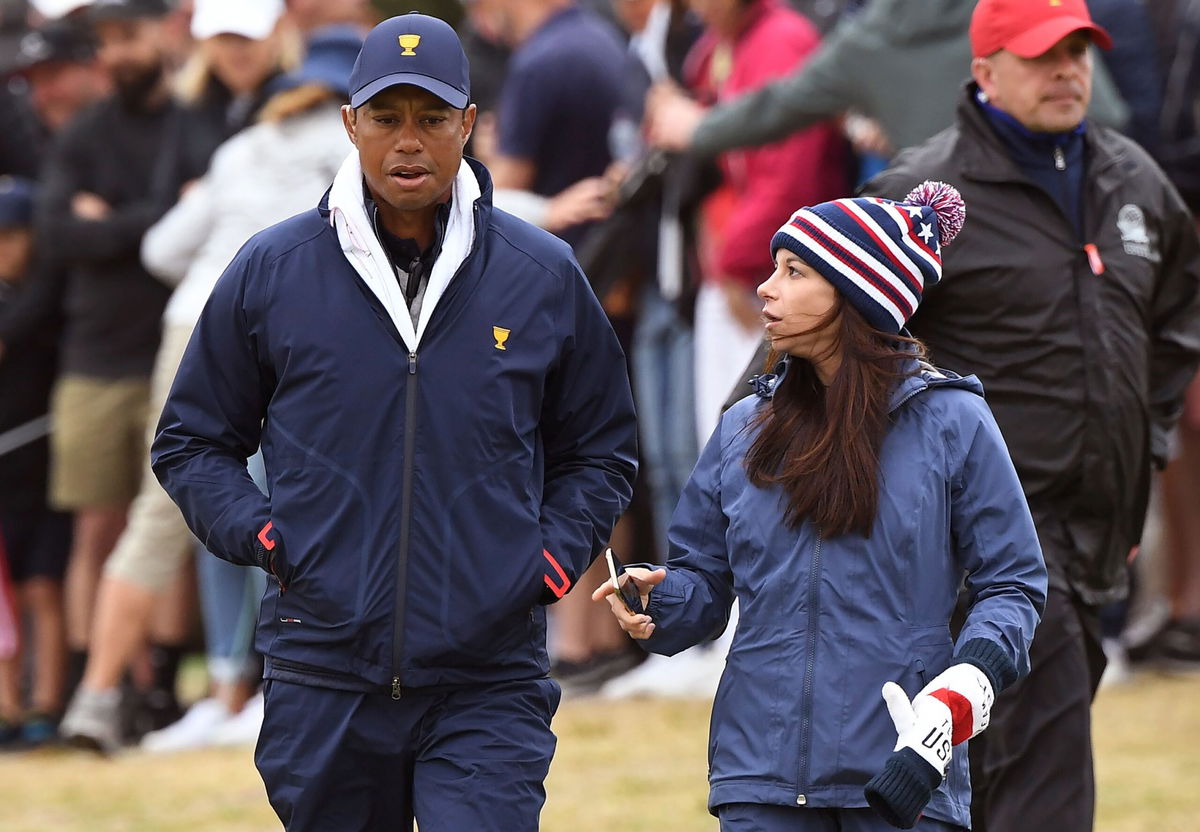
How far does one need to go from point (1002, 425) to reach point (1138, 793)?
226 centimetres

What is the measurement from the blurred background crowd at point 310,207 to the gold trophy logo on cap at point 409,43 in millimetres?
3423

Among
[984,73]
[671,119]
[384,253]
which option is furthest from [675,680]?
[384,253]

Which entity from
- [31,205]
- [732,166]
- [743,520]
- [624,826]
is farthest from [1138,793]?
[31,205]

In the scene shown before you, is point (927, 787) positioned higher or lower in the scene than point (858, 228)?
lower

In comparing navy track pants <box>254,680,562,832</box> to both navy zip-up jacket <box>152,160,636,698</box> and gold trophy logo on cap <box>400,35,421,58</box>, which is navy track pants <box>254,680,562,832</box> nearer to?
navy zip-up jacket <box>152,160,636,698</box>

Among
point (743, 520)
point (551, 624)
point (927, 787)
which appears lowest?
point (551, 624)

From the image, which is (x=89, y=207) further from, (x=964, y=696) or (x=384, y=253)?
(x=964, y=696)

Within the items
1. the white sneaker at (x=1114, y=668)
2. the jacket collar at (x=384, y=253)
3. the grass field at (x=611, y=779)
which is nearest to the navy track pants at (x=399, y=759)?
the jacket collar at (x=384, y=253)

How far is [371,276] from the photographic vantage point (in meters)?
4.43

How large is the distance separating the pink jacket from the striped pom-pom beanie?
3.66m

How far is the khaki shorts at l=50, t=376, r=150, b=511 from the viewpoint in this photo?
9.31 metres

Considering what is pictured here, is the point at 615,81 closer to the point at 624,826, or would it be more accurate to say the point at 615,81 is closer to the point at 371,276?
the point at 624,826

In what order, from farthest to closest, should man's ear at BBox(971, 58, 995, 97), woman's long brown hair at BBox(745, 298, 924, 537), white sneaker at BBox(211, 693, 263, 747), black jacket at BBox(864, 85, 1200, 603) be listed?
white sneaker at BBox(211, 693, 263, 747), man's ear at BBox(971, 58, 995, 97), black jacket at BBox(864, 85, 1200, 603), woman's long brown hair at BBox(745, 298, 924, 537)

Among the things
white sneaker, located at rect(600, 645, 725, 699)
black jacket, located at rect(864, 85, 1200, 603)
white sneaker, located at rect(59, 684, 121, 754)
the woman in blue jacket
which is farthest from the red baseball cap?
white sneaker, located at rect(59, 684, 121, 754)
